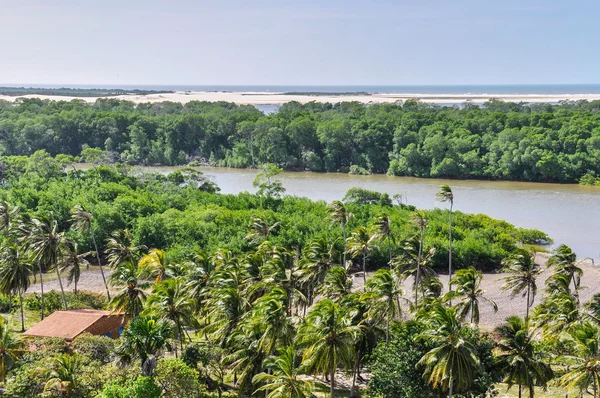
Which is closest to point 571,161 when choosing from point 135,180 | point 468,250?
point 468,250

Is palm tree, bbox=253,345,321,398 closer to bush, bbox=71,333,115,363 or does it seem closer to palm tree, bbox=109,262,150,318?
bush, bbox=71,333,115,363

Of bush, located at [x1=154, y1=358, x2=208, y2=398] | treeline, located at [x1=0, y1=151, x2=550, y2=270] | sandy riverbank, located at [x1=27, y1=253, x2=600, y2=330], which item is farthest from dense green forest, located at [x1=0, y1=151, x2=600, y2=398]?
treeline, located at [x1=0, y1=151, x2=550, y2=270]

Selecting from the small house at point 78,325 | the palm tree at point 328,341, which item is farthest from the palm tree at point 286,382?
the small house at point 78,325

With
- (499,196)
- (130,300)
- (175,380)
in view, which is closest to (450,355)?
(175,380)

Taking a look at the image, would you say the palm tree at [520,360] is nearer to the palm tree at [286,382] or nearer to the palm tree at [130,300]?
the palm tree at [286,382]

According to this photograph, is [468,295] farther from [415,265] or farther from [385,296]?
[415,265]

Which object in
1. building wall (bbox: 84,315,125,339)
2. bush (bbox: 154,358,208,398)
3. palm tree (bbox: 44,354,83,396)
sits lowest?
building wall (bbox: 84,315,125,339)
